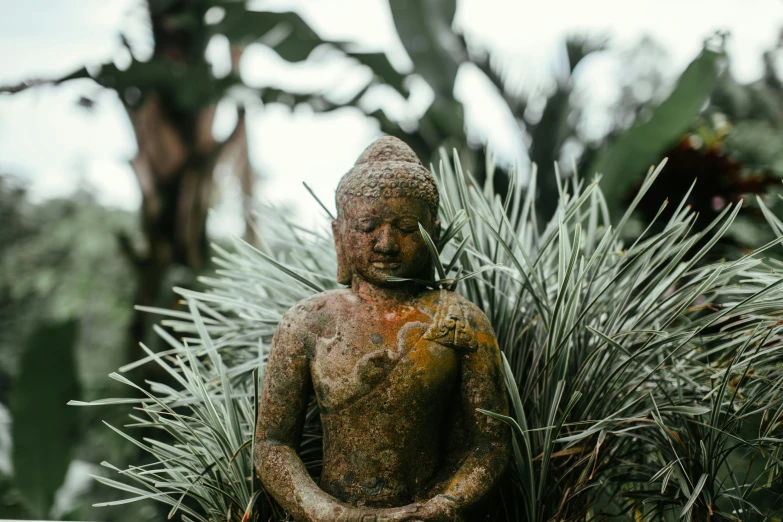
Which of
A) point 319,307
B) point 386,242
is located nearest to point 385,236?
point 386,242

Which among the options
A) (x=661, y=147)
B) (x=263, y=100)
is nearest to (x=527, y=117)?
(x=661, y=147)

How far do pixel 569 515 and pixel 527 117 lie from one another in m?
1.58

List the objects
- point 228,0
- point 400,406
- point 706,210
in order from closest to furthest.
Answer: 1. point 400,406
2. point 706,210
3. point 228,0

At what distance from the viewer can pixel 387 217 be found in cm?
74

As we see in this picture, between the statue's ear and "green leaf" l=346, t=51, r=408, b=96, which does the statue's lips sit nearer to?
the statue's ear

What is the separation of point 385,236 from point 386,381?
0.56 ft

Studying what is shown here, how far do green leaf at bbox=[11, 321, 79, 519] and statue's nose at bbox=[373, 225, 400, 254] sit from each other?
1.23m

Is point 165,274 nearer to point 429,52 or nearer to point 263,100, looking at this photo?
point 263,100

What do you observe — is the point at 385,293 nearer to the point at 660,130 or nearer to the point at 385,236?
the point at 385,236

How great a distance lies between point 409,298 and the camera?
0.77 meters

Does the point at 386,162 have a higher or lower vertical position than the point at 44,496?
higher

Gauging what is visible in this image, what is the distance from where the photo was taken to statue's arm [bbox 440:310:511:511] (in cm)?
69

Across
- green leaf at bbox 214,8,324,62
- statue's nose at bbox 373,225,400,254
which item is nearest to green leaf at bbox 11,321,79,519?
green leaf at bbox 214,8,324,62

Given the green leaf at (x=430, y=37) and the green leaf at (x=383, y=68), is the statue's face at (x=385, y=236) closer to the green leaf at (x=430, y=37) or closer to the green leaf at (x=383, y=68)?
the green leaf at (x=383, y=68)
